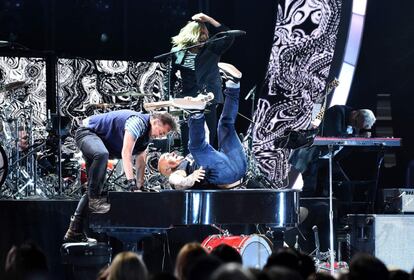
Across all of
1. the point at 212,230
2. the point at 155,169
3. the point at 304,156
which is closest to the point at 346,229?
the point at 304,156

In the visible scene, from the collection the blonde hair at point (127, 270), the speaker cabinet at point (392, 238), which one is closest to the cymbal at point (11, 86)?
the speaker cabinet at point (392, 238)

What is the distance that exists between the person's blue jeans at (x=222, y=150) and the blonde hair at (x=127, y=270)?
136 inches

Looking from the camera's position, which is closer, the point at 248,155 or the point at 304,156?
the point at 304,156

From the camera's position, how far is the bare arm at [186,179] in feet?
27.0

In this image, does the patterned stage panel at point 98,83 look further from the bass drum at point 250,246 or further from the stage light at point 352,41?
the bass drum at point 250,246

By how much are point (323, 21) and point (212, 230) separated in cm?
442

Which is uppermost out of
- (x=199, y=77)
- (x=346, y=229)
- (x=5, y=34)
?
(x=5, y=34)

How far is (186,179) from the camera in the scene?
27.1 ft

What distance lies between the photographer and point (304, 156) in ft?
33.7

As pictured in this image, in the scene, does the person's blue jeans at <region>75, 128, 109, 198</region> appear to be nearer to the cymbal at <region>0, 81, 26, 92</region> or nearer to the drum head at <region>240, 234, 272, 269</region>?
the drum head at <region>240, 234, 272, 269</region>

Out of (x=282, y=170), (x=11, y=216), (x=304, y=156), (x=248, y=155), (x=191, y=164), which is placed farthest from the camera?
(x=282, y=170)

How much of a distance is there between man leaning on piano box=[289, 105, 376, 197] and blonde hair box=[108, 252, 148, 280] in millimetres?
5648

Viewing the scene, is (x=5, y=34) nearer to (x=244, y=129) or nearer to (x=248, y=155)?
(x=244, y=129)

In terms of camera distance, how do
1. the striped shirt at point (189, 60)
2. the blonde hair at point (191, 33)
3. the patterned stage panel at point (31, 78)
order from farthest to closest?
the patterned stage panel at point (31, 78) → the striped shirt at point (189, 60) → the blonde hair at point (191, 33)
